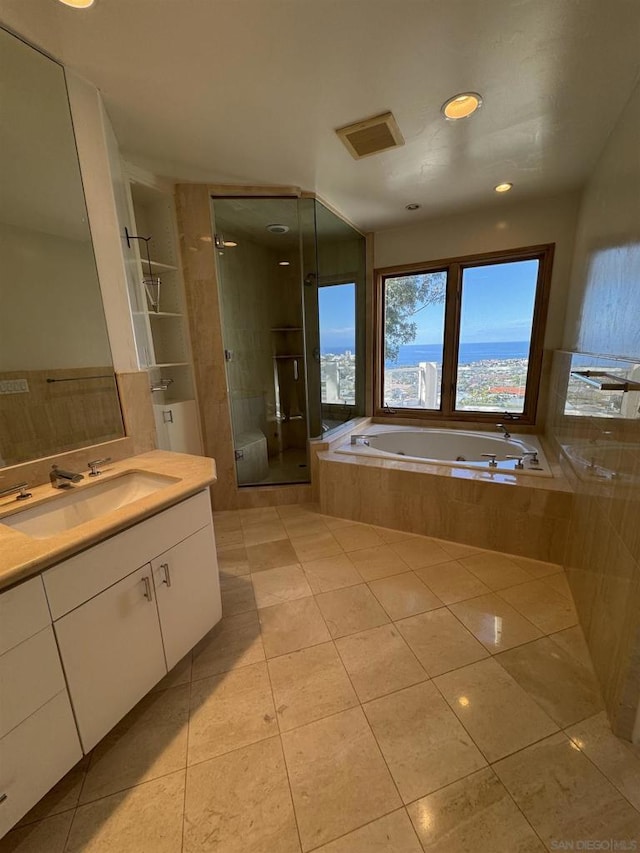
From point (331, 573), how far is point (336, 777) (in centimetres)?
97

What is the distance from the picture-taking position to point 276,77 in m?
1.41

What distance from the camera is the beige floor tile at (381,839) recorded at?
88 centimetres

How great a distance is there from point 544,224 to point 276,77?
238 centimetres

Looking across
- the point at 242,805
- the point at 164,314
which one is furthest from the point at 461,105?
the point at 242,805

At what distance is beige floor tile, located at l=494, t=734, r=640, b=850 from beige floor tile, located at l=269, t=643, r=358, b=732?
1.79ft

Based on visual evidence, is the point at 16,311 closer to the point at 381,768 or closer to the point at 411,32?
the point at 411,32

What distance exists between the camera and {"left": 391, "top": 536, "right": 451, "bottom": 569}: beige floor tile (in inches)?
81.0

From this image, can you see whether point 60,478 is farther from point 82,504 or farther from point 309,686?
point 309,686

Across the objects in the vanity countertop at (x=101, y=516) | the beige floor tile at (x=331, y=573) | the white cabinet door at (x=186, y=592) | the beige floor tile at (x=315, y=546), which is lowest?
the beige floor tile at (x=331, y=573)

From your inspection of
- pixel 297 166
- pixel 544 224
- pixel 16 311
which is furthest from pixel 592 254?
pixel 16 311

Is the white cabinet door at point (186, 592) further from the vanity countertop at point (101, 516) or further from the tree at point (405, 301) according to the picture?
the tree at point (405, 301)

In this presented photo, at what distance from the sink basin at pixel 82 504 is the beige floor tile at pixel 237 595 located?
2.56ft

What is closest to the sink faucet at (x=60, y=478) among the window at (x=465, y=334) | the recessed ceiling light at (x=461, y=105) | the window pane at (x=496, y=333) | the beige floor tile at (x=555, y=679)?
the beige floor tile at (x=555, y=679)

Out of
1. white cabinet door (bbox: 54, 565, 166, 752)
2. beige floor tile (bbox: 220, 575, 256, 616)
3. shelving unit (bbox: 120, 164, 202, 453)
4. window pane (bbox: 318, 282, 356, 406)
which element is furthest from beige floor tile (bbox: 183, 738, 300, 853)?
window pane (bbox: 318, 282, 356, 406)
